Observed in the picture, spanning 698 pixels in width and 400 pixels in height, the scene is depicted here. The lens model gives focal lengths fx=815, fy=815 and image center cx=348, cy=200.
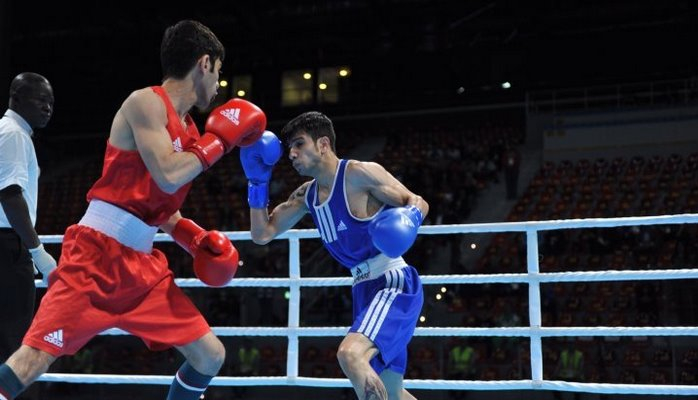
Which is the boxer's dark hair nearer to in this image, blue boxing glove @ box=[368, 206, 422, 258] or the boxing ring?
blue boxing glove @ box=[368, 206, 422, 258]

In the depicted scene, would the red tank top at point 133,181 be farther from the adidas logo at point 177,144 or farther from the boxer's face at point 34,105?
the boxer's face at point 34,105

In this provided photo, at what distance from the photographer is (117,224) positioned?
2572 mm

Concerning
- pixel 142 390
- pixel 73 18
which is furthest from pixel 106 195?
pixel 73 18

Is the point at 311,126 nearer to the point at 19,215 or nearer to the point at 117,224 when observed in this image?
the point at 117,224

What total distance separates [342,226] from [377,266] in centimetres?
21

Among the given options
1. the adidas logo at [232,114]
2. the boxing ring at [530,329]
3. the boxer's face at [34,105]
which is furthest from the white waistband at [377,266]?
the boxer's face at [34,105]

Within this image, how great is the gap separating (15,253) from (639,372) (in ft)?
25.5

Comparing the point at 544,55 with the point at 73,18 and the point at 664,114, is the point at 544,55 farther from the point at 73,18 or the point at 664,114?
the point at 73,18

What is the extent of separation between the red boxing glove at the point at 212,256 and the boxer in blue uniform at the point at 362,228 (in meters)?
0.51

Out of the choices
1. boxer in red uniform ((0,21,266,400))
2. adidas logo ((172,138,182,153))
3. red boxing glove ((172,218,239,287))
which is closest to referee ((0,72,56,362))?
boxer in red uniform ((0,21,266,400))

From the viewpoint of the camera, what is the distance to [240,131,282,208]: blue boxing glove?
327 centimetres

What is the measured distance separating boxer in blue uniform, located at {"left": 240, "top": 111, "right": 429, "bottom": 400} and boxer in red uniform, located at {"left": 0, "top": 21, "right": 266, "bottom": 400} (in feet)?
1.67

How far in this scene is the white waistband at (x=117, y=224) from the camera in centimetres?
257

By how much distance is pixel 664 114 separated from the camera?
594 inches
